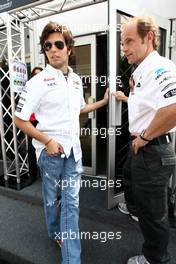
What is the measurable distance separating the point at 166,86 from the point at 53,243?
157 centimetres

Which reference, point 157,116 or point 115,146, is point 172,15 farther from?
point 157,116

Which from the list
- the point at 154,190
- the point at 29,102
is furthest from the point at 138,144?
the point at 29,102

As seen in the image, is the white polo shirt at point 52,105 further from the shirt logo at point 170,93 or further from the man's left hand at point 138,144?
the shirt logo at point 170,93

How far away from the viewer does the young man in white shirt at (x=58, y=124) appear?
1.51m

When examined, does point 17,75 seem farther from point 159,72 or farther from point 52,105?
point 159,72

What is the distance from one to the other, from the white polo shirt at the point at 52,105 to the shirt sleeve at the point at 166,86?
23.2 inches

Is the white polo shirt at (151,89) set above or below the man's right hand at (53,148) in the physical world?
above

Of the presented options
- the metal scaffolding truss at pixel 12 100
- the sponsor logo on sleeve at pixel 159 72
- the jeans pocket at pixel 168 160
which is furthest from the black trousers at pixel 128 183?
the metal scaffolding truss at pixel 12 100

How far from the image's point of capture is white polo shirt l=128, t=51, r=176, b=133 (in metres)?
1.20

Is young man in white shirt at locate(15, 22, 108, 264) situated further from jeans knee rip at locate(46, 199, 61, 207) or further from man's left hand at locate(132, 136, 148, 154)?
man's left hand at locate(132, 136, 148, 154)

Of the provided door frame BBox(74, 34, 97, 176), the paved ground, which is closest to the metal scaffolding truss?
the paved ground

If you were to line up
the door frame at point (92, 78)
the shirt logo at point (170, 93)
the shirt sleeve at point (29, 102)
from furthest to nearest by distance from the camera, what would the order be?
the door frame at point (92, 78)
the shirt sleeve at point (29, 102)
the shirt logo at point (170, 93)

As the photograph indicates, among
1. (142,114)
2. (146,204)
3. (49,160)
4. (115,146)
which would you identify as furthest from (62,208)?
(115,146)

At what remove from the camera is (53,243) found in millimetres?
2018
